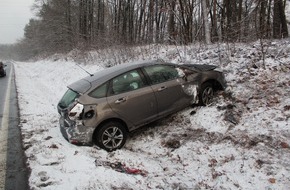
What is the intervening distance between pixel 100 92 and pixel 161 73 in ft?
5.62

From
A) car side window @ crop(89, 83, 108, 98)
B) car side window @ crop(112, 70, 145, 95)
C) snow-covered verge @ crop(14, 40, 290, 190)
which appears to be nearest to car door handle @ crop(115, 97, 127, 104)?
car side window @ crop(112, 70, 145, 95)

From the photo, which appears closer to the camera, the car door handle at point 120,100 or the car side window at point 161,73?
the car door handle at point 120,100

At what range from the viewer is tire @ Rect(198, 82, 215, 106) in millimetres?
8047

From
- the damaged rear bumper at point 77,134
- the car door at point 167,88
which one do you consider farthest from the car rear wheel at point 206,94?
the damaged rear bumper at point 77,134

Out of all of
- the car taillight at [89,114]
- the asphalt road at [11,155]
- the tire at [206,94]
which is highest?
the tire at [206,94]

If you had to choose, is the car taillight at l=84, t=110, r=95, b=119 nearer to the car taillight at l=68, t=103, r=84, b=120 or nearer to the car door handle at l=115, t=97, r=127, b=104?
the car taillight at l=68, t=103, r=84, b=120

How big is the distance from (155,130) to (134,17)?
22.6 meters

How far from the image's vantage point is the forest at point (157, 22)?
1459 cm

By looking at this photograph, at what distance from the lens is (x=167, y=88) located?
290 inches

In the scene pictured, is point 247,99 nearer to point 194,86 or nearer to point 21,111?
point 194,86

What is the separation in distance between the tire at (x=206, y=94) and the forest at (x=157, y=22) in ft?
11.6

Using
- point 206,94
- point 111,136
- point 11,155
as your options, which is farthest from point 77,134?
point 206,94

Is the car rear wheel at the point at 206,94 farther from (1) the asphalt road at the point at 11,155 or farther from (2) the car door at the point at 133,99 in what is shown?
(1) the asphalt road at the point at 11,155

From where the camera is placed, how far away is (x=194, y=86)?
788cm
